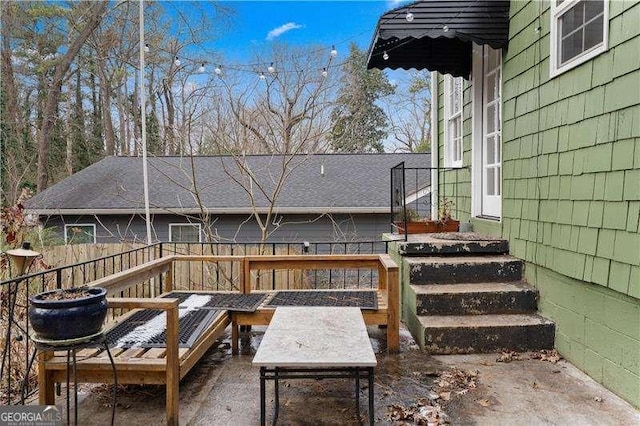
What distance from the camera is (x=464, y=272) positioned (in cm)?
397

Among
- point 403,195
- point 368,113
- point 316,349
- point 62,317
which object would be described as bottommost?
point 316,349

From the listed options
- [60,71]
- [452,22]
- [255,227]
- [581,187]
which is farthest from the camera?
[60,71]

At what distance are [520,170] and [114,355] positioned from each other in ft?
12.1

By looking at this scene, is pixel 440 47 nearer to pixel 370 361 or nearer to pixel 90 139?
pixel 370 361

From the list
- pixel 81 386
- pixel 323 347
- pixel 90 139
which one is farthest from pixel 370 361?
pixel 90 139

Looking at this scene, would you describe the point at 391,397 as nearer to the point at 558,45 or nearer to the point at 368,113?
the point at 558,45

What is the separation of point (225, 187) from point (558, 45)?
8.04m

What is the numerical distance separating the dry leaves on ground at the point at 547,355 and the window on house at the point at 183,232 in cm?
778

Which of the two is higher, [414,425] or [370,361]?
[370,361]

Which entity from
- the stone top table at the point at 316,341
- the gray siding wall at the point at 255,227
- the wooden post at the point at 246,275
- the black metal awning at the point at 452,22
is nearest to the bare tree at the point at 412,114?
the gray siding wall at the point at 255,227

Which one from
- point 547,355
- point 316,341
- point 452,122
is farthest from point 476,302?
point 452,122

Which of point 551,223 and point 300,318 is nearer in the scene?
point 300,318

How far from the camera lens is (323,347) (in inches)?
91.9

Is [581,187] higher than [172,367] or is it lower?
higher
